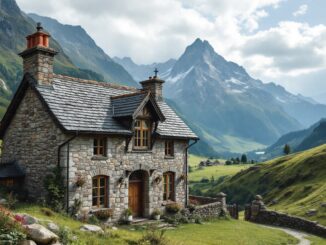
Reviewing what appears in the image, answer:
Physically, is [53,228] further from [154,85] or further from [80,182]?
[154,85]

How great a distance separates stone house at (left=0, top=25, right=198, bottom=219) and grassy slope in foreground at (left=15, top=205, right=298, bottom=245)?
278cm

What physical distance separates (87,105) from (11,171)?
6415 millimetres

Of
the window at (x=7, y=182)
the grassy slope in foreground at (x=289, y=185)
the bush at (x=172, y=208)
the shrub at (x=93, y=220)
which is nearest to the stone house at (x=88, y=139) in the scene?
the bush at (x=172, y=208)

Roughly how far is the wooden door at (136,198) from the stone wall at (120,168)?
0.45m

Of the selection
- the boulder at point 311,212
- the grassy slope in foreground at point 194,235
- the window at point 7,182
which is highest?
the window at point 7,182

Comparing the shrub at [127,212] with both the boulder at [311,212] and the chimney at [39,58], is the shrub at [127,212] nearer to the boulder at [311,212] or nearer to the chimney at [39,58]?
the chimney at [39,58]

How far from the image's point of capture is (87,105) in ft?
81.2

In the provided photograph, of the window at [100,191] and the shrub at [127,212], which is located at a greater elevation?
the window at [100,191]

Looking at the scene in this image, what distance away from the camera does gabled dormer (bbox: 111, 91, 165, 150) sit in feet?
82.3

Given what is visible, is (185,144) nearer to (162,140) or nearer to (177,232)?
(162,140)

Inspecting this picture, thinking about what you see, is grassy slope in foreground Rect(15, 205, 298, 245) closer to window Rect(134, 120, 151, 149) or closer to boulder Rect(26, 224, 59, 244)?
boulder Rect(26, 224, 59, 244)

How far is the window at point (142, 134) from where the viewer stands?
2602 centimetres

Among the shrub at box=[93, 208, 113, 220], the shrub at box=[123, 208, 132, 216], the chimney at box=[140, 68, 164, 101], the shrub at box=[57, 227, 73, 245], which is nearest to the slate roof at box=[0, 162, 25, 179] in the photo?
the shrub at box=[93, 208, 113, 220]

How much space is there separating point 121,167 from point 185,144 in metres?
7.47
